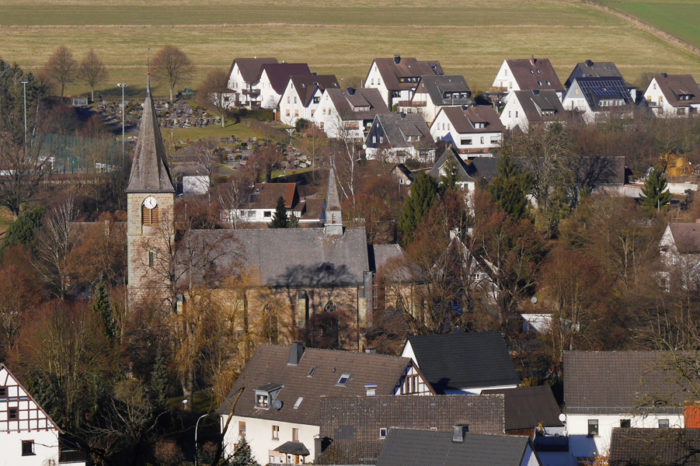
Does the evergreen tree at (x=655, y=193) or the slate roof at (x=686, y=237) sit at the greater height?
the evergreen tree at (x=655, y=193)

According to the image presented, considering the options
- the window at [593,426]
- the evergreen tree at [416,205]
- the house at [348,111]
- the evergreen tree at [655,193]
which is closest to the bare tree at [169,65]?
the house at [348,111]

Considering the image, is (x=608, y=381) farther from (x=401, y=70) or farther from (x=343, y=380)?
(x=401, y=70)

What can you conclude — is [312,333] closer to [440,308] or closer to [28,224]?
[440,308]

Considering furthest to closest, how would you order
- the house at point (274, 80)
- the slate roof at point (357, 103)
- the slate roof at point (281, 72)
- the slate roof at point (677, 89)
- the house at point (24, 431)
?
the slate roof at point (281, 72), the house at point (274, 80), the slate roof at point (677, 89), the slate roof at point (357, 103), the house at point (24, 431)

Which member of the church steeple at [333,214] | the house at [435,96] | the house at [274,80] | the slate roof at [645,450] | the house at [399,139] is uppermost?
the house at [274,80]

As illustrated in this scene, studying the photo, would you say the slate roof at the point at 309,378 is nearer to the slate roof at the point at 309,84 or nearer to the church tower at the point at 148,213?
the church tower at the point at 148,213

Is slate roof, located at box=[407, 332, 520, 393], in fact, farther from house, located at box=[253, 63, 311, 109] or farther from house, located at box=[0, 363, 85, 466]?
house, located at box=[253, 63, 311, 109]

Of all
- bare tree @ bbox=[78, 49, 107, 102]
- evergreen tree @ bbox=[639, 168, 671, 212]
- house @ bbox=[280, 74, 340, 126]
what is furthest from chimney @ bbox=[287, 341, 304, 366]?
bare tree @ bbox=[78, 49, 107, 102]
